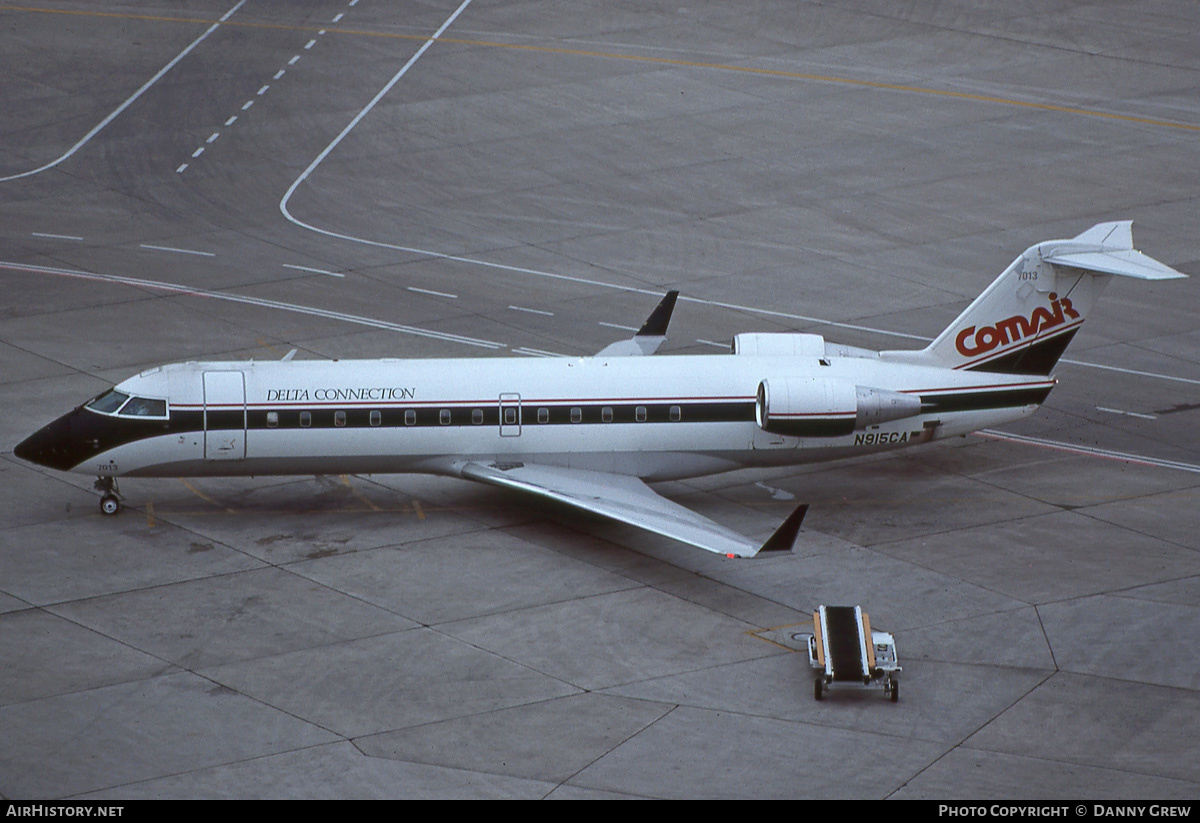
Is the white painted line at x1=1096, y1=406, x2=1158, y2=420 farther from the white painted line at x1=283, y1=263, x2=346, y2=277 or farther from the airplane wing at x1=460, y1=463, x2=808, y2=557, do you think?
the white painted line at x1=283, y1=263, x2=346, y2=277

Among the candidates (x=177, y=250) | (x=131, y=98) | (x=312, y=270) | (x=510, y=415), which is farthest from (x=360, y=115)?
(x=510, y=415)

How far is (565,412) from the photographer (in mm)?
34500

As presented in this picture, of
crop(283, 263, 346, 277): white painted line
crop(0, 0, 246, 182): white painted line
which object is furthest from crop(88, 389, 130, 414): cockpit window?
crop(0, 0, 246, 182): white painted line

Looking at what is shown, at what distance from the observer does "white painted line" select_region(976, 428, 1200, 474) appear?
37.4 m

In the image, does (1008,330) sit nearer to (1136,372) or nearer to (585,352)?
(1136,372)

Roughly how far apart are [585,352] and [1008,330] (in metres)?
12.6

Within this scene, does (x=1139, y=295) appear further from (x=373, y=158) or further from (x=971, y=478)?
(x=373, y=158)

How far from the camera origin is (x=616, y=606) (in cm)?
3064

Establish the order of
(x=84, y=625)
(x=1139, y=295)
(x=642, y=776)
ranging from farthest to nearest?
(x=1139, y=295) < (x=84, y=625) < (x=642, y=776)

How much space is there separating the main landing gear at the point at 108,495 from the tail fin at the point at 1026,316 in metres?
16.9

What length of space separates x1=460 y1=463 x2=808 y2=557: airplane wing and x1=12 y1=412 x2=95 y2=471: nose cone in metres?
7.85

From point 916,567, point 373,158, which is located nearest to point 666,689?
point 916,567

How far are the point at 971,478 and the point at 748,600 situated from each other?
8.64m
